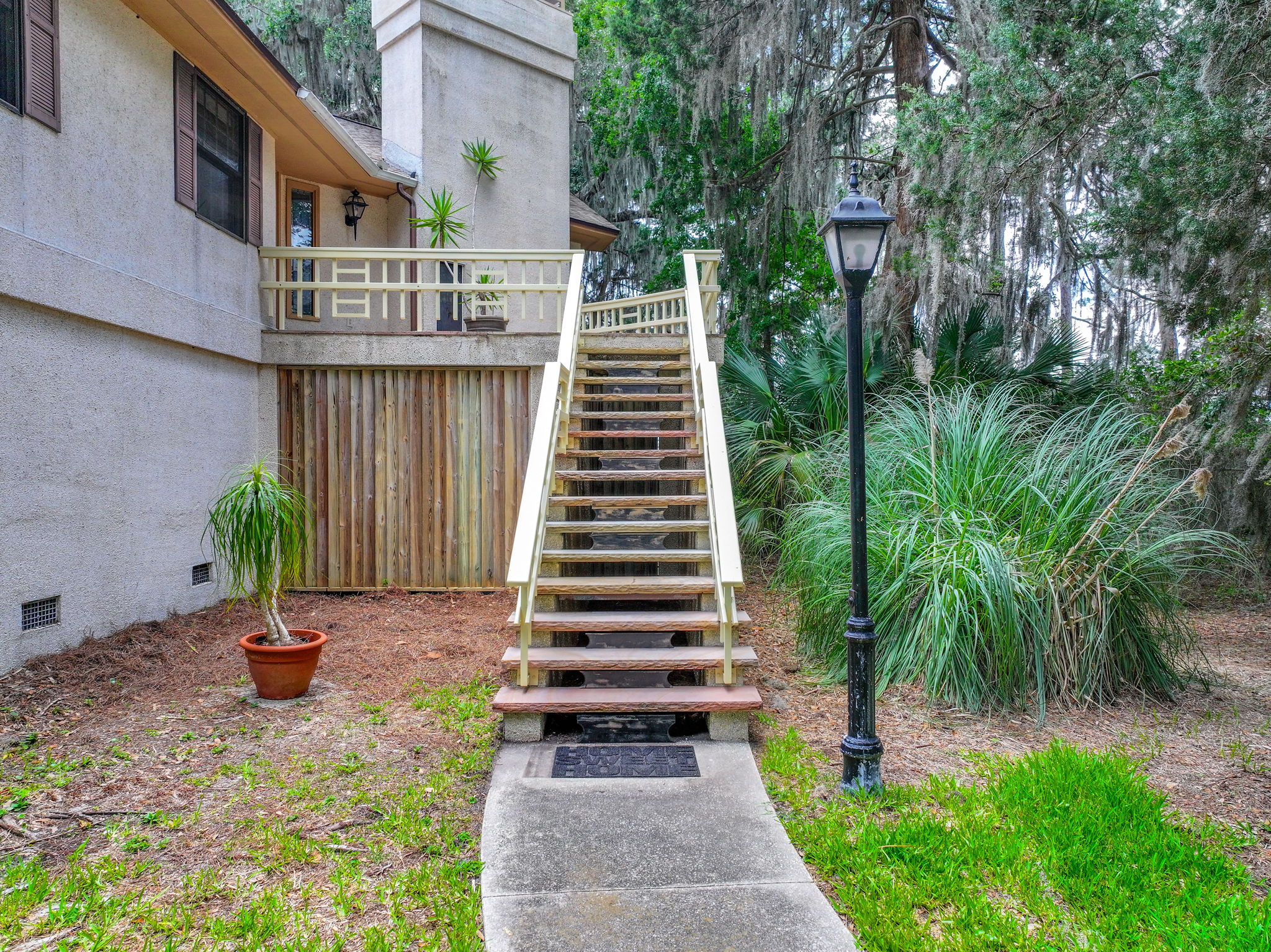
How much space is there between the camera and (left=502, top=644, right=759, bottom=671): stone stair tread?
430 centimetres

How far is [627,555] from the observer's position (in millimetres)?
5285

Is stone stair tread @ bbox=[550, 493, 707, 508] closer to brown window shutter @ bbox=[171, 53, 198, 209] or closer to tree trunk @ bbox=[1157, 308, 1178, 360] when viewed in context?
brown window shutter @ bbox=[171, 53, 198, 209]

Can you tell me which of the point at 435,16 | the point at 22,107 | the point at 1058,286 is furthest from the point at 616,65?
the point at 22,107

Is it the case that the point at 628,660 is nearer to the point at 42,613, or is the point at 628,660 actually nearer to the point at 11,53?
the point at 42,613

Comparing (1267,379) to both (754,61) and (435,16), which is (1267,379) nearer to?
(754,61)

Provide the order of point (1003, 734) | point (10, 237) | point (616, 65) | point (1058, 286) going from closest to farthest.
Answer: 1. point (1003, 734)
2. point (10, 237)
3. point (1058, 286)
4. point (616, 65)

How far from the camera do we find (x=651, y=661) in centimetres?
431

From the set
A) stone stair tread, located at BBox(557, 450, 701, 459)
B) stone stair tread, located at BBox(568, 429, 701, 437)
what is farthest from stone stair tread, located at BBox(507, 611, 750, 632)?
stone stair tread, located at BBox(568, 429, 701, 437)

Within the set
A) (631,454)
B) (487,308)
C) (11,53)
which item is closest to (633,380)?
(631,454)

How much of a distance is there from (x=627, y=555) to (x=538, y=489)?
81 cm

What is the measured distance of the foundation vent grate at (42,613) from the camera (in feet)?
15.8

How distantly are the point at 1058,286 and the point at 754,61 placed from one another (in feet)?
16.2

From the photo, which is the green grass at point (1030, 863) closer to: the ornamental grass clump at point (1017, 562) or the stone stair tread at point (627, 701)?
the stone stair tread at point (627, 701)

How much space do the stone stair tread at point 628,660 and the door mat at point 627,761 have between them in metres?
0.40
